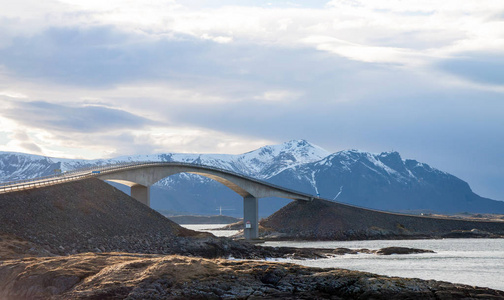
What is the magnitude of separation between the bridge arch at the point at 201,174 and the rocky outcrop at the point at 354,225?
245 inches

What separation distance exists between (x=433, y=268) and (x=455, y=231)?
92495mm

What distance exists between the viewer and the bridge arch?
10612cm

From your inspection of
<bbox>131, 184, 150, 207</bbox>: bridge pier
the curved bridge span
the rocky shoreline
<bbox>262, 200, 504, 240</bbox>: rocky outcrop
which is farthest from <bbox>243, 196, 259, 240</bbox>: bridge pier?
the rocky shoreline

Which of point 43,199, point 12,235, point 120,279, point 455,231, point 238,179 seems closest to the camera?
point 120,279

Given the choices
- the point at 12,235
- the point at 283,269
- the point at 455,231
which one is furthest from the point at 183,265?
the point at 455,231

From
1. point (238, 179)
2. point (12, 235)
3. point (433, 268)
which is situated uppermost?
point (238, 179)

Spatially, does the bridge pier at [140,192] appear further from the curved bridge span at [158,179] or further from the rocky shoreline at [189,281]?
the rocky shoreline at [189,281]

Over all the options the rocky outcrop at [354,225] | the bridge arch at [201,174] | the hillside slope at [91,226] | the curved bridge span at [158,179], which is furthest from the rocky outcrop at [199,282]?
the rocky outcrop at [354,225]

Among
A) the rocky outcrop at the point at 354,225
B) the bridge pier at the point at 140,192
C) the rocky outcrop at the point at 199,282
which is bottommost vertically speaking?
the rocky outcrop at the point at 199,282

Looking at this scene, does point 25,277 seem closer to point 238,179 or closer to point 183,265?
point 183,265

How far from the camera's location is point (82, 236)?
71.2 m

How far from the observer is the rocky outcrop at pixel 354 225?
149 m

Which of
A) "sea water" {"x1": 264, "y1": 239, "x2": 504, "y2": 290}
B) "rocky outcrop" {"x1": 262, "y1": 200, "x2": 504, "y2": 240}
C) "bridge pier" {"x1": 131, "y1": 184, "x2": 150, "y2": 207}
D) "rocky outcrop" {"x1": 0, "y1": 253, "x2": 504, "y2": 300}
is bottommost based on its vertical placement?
"sea water" {"x1": 264, "y1": 239, "x2": 504, "y2": 290}

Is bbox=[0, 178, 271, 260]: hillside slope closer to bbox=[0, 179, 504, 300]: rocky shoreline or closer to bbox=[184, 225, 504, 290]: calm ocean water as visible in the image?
bbox=[0, 179, 504, 300]: rocky shoreline
